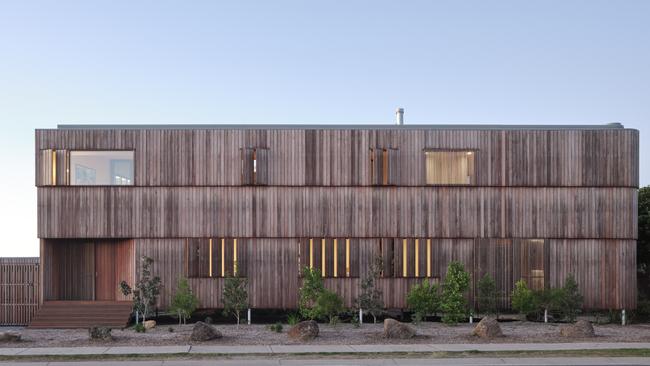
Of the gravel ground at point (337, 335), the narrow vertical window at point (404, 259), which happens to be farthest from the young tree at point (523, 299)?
the narrow vertical window at point (404, 259)

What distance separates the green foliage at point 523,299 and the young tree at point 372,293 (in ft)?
17.3

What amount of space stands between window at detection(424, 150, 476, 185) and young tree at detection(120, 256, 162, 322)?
11.5 m

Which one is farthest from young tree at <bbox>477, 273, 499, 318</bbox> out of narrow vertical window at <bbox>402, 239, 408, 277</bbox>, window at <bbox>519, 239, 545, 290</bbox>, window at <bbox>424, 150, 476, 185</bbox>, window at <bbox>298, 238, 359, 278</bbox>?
window at <bbox>298, 238, 359, 278</bbox>

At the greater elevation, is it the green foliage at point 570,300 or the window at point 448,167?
the window at point 448,167

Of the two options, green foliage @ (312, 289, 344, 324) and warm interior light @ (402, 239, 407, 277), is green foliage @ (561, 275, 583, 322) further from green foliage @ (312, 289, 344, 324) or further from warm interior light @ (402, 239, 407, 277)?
green foliage @ (312, 289, 344, 324)

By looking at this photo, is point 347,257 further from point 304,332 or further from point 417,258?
point 304,332

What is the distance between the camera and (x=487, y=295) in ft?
95.7

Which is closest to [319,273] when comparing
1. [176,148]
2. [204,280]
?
[204,280]

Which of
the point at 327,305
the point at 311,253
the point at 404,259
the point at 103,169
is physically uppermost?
the point at 103,169

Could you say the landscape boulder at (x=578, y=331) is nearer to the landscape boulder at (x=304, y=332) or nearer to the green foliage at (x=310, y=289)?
the landscape boulder at (x=304, y=332)

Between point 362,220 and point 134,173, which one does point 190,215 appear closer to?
point 134,173

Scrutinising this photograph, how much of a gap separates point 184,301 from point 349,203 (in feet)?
24.6

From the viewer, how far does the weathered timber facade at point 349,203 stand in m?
29.5

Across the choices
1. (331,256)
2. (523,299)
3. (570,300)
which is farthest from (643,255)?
(331,256)
